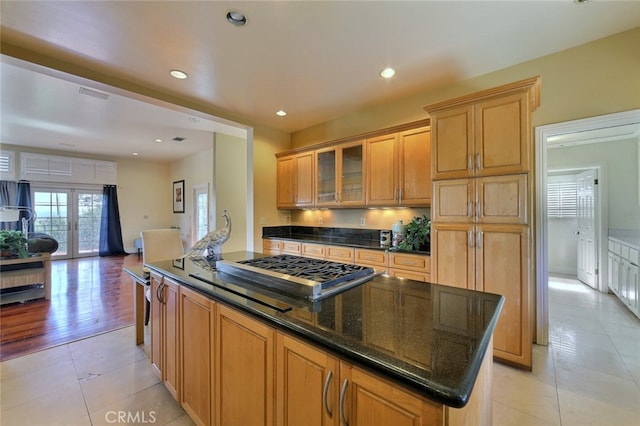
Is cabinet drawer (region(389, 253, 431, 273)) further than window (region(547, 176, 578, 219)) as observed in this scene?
No

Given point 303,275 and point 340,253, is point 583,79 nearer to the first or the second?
point 340,253

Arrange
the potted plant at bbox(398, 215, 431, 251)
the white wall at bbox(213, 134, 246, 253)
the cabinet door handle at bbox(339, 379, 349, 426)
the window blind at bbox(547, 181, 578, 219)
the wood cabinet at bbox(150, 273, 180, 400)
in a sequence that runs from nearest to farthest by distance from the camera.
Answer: the cabinet door handle at bbox(339, 379, 349, 426) < the wood cabinet at bbox(150, 273, 180, 400) < the potted plant at bbox(398, 215, 431, 251) < the window blind at bbox(547, 181, 578, 219) < the white wall at bbox(213, 134, 246, 253)

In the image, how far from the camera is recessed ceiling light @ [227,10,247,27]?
6.16 ft

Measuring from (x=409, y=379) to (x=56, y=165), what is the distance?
31.0 feet

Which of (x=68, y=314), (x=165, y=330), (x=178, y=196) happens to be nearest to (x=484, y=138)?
(x=165, y=330)

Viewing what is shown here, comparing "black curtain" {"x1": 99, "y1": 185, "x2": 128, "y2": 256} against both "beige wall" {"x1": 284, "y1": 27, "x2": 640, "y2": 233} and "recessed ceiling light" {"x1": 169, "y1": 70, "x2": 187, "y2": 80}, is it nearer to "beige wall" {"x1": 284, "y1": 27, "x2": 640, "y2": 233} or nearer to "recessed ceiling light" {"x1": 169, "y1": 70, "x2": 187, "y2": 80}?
"recessed ceiling light" {"x1": 169, "y1": 70, "x2": 187, "y2": 80}

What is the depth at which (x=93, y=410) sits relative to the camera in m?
1.79

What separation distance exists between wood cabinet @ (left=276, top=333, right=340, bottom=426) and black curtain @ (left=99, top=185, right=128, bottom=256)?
854 cm

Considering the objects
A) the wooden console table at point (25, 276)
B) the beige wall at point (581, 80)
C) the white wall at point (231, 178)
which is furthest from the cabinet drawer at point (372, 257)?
the wooden console table at point (25, 276)

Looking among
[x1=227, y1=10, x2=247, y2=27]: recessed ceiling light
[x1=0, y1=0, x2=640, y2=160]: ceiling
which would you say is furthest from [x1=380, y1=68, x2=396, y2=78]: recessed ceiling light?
[x1=227, y1=10, x2=247, y2=27]: recessed ceiling light

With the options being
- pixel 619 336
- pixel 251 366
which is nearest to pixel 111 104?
pixel 251 366

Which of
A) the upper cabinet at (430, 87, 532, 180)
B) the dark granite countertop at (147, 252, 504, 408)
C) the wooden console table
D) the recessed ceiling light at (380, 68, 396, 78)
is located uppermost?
the recessed ceiling light at (380, 68, 396, 78)

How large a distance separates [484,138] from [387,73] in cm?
116

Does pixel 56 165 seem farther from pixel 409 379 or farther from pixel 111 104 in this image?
pixel 409 379
